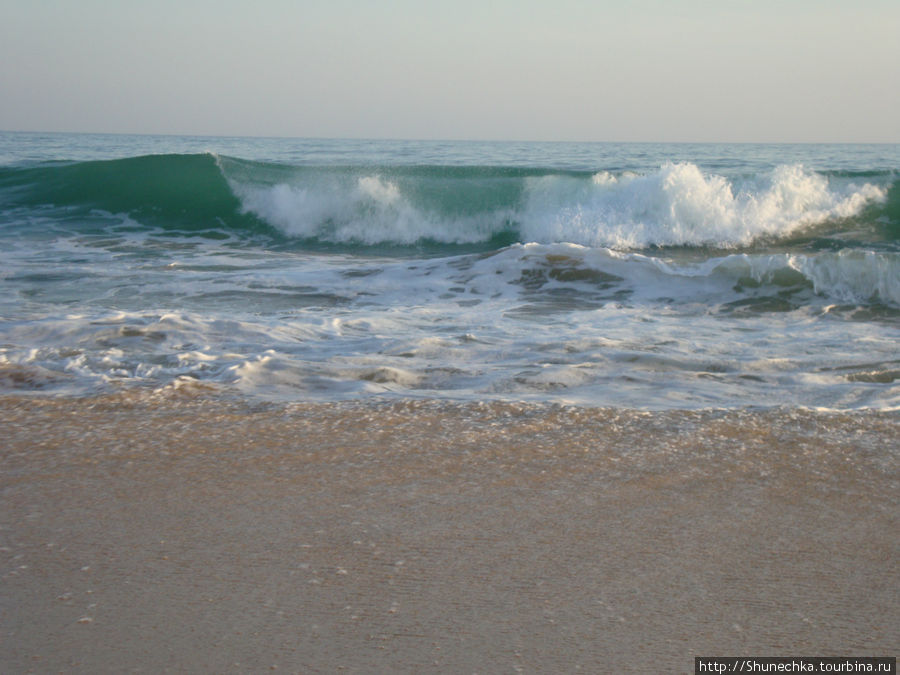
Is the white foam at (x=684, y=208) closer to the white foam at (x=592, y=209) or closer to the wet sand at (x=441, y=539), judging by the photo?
the white foam at (x=592, y=209)

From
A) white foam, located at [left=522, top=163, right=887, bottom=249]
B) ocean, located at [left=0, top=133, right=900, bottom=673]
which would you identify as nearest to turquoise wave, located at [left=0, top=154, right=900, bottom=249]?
white foam, located at [left=522, top=163, right=887, bottom=249]

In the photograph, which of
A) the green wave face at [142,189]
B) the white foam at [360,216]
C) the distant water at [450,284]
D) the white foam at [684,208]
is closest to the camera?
the distant water at [450,284]

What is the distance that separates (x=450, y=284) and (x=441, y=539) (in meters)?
5.26

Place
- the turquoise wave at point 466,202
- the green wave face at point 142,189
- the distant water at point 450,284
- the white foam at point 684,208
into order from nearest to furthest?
1. the distant water at point 450,284
2. the white foam at point 684,208
3. the turquoise wave at point 466,202
4. the green wave face at point 142,189

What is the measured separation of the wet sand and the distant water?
0.57 meters

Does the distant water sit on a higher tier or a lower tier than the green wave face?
lower

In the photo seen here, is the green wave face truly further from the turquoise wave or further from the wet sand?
the wet sand

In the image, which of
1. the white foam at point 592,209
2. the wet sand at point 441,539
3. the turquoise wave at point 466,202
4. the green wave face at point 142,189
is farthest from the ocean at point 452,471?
the green wave face at point 142,189

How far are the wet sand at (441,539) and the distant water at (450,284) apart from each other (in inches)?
22.4

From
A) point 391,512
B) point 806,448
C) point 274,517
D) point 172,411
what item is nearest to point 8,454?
A: point 172,411

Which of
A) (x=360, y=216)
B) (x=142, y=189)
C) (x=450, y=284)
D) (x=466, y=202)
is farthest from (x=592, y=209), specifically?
(x=142, y=189)

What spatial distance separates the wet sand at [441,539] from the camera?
174 cm

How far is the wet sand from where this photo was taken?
1.74 m

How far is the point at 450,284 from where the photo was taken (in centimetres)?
738
